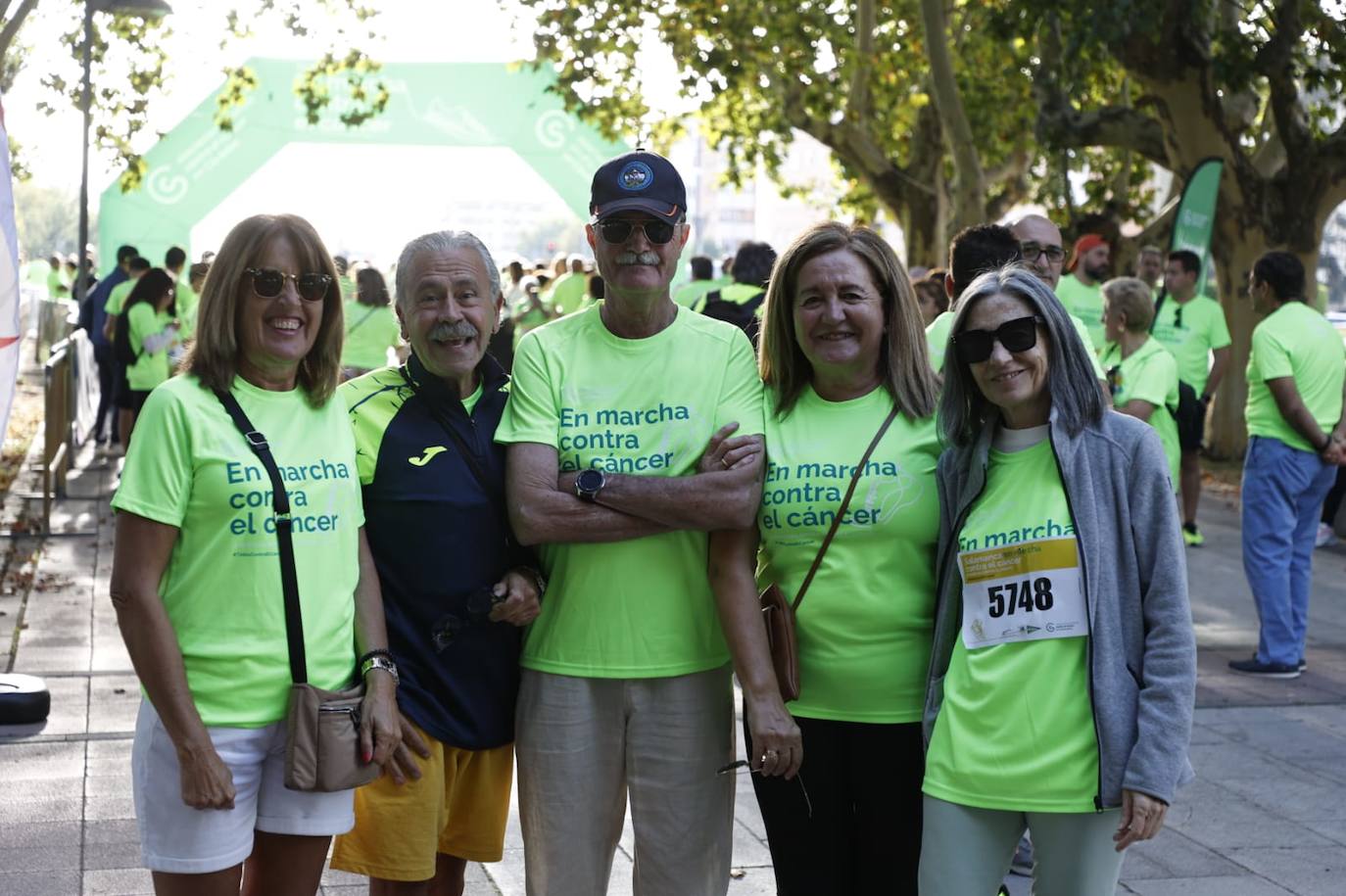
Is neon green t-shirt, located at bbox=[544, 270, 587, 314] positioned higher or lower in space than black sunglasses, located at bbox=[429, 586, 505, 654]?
higher

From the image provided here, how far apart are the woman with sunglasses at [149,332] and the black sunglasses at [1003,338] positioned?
41.7 ft

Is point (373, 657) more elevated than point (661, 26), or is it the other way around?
point (661, 26)

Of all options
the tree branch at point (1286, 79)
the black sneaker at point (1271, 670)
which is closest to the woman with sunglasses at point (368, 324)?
the black sneaker at point (1271, 670)

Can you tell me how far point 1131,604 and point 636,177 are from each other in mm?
1331

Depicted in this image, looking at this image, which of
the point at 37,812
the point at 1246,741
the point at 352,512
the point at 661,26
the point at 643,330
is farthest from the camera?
the point at 661,26

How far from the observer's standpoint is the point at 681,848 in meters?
3.64

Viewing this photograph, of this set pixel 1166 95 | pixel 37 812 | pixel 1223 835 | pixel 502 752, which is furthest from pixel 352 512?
pixel 1166 95

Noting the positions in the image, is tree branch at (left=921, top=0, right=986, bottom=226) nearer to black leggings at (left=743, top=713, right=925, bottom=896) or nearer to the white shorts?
black leggings at (left=743, top=713, right=925, bottom=896)

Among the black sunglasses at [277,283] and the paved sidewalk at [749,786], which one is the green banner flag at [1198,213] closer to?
the paved sidewalk at [749,786]

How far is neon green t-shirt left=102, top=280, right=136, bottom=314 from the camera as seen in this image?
17.2 meters

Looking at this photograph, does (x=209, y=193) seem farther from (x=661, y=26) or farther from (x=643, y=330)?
(x=643, y=330)

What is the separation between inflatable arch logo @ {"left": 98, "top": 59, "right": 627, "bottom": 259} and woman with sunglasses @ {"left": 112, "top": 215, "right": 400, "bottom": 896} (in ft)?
75.3

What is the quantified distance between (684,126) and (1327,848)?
20.9 meters

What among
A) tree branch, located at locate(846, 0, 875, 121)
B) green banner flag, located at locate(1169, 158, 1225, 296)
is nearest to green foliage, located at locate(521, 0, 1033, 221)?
tree branch, located at locate(846, 0, 875, 121)
